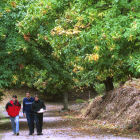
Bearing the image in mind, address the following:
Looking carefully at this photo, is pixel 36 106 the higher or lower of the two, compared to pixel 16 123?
higher

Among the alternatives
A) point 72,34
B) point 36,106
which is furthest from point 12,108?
point 72,34

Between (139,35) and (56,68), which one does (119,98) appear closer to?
(56,68)

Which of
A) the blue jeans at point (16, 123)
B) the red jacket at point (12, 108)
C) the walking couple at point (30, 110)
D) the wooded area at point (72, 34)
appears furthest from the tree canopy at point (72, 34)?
the blue jeans at point (16, 123)

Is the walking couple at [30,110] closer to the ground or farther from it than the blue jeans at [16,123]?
farther from it

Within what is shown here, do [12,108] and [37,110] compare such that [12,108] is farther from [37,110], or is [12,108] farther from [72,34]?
[72,34]

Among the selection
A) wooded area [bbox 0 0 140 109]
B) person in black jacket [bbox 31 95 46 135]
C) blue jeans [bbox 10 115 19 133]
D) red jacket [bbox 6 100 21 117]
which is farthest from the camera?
red jacket [bbox 6 100 21 117]

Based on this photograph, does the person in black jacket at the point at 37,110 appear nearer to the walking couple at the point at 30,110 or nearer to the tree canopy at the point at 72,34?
the walking couple at the point at 30,110

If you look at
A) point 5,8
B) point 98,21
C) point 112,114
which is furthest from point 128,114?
point 5,8

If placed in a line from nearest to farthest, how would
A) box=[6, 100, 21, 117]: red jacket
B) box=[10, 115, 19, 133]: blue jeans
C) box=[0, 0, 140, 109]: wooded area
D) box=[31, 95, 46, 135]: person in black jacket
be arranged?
1. box=[0, 0, 140, 109]: wooded area
2. box=[31, 95, 46, 135]: person in black jacket
3. box=[10, 115, 19, 133]: blue jeans
4. box=[6, 100, 21, 117]: red jacket

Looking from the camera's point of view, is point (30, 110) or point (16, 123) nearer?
point (16, 123)

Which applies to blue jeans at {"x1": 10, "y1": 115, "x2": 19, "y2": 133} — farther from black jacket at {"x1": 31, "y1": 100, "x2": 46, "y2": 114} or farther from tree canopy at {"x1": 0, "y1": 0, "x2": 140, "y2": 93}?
tree canopy at {"x1": 0, "y1": 0, "x2": 140, "y2": 93}

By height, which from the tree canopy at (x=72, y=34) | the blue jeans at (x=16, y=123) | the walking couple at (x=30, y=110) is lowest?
the blue jeans at (x=16, y=123)

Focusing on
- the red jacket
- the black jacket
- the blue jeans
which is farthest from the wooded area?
the black jacket

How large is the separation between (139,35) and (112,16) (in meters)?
1.21
